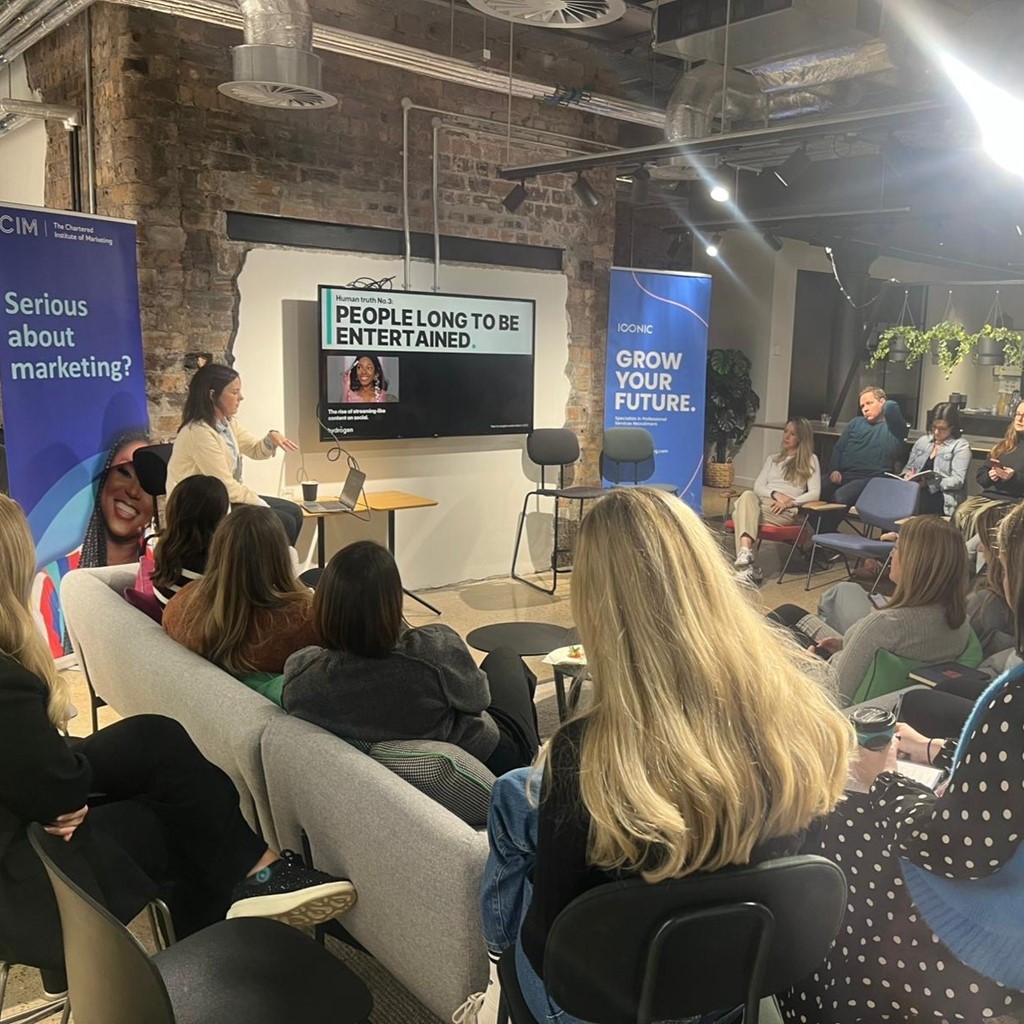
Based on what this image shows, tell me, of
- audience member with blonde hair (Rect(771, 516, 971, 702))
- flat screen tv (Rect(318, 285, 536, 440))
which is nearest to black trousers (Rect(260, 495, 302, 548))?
flat screen tv (Rect(318, 285, 536, 440))

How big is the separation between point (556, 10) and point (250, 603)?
2.36m

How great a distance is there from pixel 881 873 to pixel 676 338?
217 inches

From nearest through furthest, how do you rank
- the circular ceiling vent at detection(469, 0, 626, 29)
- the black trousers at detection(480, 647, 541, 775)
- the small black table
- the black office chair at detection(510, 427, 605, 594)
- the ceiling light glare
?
the black trousers at detection(480, 647, 541, 775) < the circular ceiling vent at detection(469, 0, 626, 29) < the ceiling light glare < the small black table < the black office chair at detection(510, 427, 605, 594)

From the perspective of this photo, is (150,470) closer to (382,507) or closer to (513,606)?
(382,507)

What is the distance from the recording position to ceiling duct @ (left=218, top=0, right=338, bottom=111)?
151 inches

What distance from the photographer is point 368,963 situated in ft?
7.98

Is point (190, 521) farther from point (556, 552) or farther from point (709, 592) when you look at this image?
point (556, 552)

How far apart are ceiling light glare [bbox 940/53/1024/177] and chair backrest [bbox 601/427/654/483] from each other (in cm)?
326

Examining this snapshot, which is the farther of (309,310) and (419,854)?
(309,310)

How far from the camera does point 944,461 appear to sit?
6629 mm

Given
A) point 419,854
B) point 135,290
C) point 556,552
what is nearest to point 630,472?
point 556,552

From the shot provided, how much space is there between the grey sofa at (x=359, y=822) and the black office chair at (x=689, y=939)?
40 centimetres

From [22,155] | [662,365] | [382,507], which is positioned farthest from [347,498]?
[22,155]

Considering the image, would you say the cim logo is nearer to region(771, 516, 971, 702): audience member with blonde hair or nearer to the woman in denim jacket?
region(771, 516, 971, 702): audience member with blonde hair
